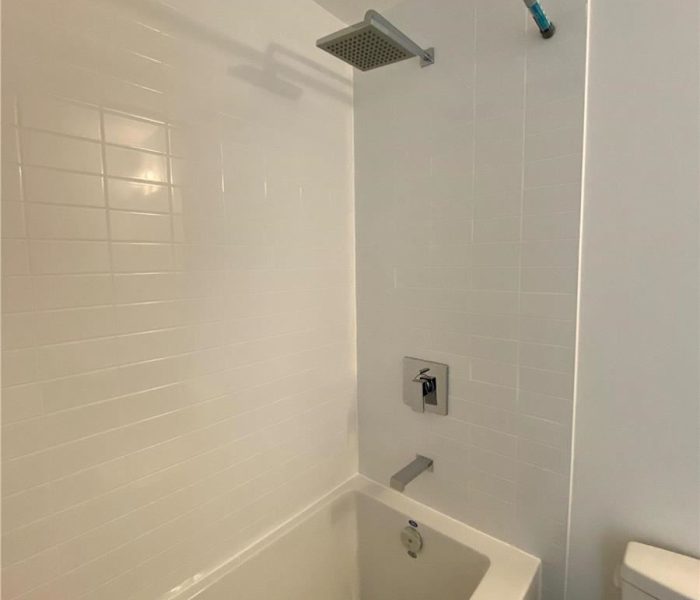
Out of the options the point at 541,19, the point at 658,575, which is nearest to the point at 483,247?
the point at 541,19

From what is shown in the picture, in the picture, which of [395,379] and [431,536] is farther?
[395,379]

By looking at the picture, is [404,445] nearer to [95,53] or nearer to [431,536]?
[431,536]

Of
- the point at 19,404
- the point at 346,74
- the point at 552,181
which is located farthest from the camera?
the point at 346,74

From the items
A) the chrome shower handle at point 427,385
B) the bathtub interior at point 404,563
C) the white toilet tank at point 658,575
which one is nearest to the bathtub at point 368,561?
the bathtub interior at point 404,563

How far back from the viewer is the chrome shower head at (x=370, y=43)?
949 millimetres

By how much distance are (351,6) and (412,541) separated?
6.21 feet

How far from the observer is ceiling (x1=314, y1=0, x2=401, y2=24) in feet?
4.34

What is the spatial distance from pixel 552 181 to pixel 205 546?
144 cm

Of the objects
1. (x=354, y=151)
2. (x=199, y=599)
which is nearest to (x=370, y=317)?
(x=354, y=151)

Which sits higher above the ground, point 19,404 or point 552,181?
point 552,181

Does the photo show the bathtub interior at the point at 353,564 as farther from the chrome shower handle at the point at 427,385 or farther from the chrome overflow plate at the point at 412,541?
the chrome shower handle at the point at 427,385

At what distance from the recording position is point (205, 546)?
1149 mm

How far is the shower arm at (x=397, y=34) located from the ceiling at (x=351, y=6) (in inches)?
9.8

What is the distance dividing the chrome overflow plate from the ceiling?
184 centimetres
